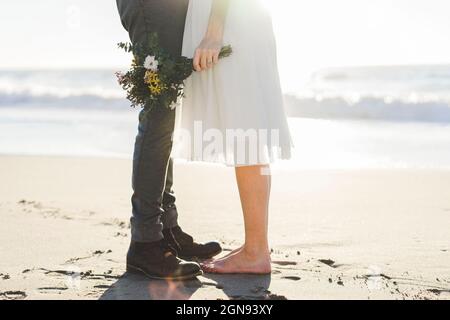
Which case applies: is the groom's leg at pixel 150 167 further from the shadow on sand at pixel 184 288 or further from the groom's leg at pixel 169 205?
the groom's leg at pixel 169 205

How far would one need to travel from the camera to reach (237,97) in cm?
291

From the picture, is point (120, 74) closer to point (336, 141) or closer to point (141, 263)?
point (141, 263)

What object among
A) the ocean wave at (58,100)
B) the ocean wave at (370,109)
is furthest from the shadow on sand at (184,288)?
the ocean wave at (58,100)

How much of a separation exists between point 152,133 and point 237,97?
0.40 meters

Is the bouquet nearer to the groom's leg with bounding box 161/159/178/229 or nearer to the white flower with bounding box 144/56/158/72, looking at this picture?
the white flower with bounding box 144/56/158/72

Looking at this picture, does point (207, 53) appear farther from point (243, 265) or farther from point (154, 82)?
point (243, 265)

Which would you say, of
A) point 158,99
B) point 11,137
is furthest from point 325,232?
point 11,137

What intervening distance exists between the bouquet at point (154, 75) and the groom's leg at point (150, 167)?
0.25 ft

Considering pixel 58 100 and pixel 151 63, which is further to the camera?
pixel 58 100

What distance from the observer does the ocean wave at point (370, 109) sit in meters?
12.6

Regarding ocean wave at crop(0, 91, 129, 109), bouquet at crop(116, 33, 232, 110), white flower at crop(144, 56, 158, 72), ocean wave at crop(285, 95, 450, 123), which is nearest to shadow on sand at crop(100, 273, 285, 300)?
bouquet at crop(116, 33, 232, 110)

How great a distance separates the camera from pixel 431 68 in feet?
72.3

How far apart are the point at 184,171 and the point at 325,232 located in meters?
2.54

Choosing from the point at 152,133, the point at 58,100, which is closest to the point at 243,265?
the point at 152,133
